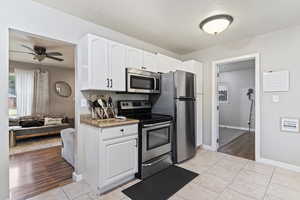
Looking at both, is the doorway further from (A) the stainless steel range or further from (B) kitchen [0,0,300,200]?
(A) the stainless steel range

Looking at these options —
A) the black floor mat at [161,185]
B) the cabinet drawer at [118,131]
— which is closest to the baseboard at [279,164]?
the black floor mat at [161,185]

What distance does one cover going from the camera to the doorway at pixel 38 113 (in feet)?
7.43

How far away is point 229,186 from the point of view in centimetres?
202

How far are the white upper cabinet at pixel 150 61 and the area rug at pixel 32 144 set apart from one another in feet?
11.3

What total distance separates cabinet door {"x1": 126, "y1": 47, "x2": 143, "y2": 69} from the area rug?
11.0 ft

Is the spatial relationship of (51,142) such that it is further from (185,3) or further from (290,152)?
(290,152)

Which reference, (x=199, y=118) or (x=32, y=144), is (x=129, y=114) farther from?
(x=32, y=144)

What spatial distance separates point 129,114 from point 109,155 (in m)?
1.03

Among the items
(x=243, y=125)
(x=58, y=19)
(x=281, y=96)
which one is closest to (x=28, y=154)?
(x=58, y=19)

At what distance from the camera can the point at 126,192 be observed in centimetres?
189

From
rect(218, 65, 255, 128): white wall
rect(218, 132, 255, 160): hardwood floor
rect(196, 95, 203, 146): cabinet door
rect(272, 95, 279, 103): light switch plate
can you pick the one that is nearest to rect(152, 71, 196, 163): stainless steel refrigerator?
rect(196, 95, 203, 146): cabinet door

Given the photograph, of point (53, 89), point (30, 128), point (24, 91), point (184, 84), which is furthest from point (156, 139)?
point (24, 91)

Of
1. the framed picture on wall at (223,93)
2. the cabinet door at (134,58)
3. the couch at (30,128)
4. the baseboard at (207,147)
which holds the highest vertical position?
the cabinet door at (134,58)

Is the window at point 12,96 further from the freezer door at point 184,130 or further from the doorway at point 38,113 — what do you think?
the freezer door at point 184,130
